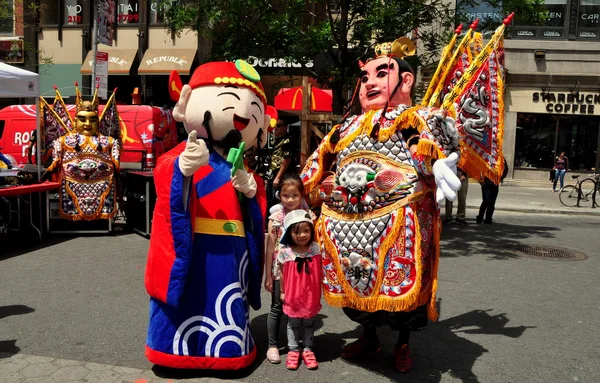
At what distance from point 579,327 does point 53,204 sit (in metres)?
7.31

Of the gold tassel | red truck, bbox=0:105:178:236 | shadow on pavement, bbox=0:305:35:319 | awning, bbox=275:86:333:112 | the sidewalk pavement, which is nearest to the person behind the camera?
the gold tassel

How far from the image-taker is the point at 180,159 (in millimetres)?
3182

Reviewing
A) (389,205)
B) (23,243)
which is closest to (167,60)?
(23,243)

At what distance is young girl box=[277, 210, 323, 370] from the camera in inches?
137

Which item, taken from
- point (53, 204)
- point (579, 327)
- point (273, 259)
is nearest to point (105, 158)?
A: point (53, 204)

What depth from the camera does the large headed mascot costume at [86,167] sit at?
Answer: 7.75 metres

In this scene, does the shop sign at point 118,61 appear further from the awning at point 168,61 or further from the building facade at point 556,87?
the building facade at point 556,87

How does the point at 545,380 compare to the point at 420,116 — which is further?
the point at 545,380

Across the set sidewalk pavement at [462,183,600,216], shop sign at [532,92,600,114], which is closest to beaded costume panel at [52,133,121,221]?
sidewalk pavement at [462,183,600,216]

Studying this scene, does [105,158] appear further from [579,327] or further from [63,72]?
[63,72]

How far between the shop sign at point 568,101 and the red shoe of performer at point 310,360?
671 inches

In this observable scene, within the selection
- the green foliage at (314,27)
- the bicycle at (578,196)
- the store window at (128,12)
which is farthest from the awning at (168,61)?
the bicycle at (578,196)

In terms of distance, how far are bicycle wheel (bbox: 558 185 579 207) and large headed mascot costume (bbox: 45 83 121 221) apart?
11.0m

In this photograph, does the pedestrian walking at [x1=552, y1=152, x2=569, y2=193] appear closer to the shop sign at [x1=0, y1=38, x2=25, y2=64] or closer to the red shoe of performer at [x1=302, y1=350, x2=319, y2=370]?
the red shoe of performer at [x1=302, y1=350, x2=319, y2=370]
